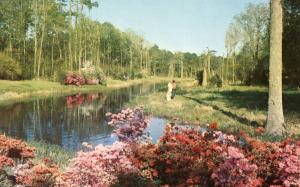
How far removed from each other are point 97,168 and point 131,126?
15.7 ft

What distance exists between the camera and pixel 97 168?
991 centimetres

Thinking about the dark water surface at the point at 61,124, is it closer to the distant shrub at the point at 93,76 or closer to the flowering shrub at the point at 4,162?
the flowering shrub at the point at 4,162

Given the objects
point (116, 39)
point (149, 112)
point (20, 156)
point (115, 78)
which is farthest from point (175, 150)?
point (116, 39)

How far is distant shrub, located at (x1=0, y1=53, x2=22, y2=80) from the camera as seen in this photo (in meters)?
60.3

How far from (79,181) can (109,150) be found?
1126 millimetres

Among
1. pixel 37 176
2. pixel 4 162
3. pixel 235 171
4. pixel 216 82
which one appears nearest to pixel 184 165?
pixel 235 171

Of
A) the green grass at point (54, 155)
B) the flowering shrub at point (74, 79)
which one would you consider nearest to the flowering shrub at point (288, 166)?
the green grass at point (54, 155)

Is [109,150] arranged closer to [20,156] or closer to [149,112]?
[20,156]

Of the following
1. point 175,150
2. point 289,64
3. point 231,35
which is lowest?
point 175,150

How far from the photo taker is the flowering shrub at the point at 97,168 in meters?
9.91

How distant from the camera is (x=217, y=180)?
31.7ft

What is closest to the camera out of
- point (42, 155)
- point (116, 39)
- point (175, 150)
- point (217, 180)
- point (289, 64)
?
point (217, 180)

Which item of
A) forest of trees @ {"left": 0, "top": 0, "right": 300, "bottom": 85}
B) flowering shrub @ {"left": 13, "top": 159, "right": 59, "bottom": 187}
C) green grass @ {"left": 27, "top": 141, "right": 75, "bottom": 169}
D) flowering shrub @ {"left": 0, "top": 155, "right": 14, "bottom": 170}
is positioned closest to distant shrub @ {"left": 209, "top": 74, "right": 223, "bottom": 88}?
forest of trees @ {"left": 0, "top": 0, "right": 300, "bottom": 85}

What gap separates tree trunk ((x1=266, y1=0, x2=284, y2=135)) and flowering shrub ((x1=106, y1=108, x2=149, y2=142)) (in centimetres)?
896
